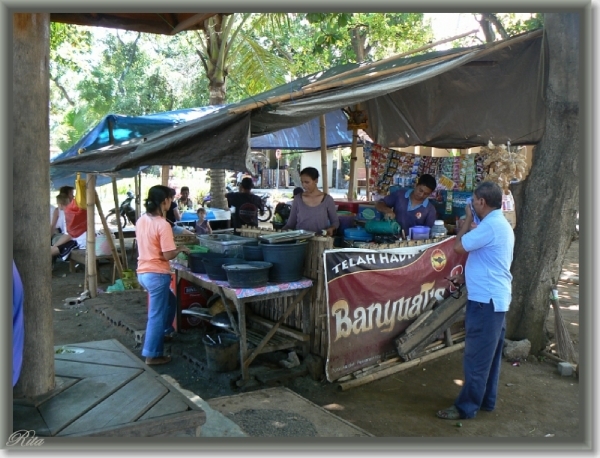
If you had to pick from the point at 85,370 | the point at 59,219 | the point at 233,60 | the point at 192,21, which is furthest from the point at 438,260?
the point at 233,60

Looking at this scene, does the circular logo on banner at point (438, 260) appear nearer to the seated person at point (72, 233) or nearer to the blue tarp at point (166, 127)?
the blue tarp at point (166, 127)

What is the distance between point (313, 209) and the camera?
613 centimetres

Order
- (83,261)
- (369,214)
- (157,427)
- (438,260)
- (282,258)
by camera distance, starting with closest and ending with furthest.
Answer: (157,427) → (282,258) → (438,260) → (369,214) → (83,261)

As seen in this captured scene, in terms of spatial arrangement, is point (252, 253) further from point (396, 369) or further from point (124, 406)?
point (124, 406)

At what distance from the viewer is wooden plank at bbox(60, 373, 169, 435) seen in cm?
243

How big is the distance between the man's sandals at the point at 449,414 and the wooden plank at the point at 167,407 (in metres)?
2.69

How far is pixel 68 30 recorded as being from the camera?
45.3ft

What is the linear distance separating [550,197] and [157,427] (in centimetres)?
513

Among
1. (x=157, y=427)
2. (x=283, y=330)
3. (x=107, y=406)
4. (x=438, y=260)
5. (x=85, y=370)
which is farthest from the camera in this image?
(x=438, y=260)

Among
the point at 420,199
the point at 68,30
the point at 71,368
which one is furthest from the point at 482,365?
the point at 68,30

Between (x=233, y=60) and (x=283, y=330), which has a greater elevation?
(x=233, y=60)

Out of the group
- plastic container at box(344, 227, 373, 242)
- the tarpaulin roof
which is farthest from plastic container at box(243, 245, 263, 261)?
plastic container at box(344, 227, 373, 242)

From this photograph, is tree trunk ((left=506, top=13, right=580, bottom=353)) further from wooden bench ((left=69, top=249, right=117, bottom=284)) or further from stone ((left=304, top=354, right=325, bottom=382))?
wooden bench ((left=69, top=249, right=117, bottom=284))

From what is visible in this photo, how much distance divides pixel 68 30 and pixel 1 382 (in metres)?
13.7
